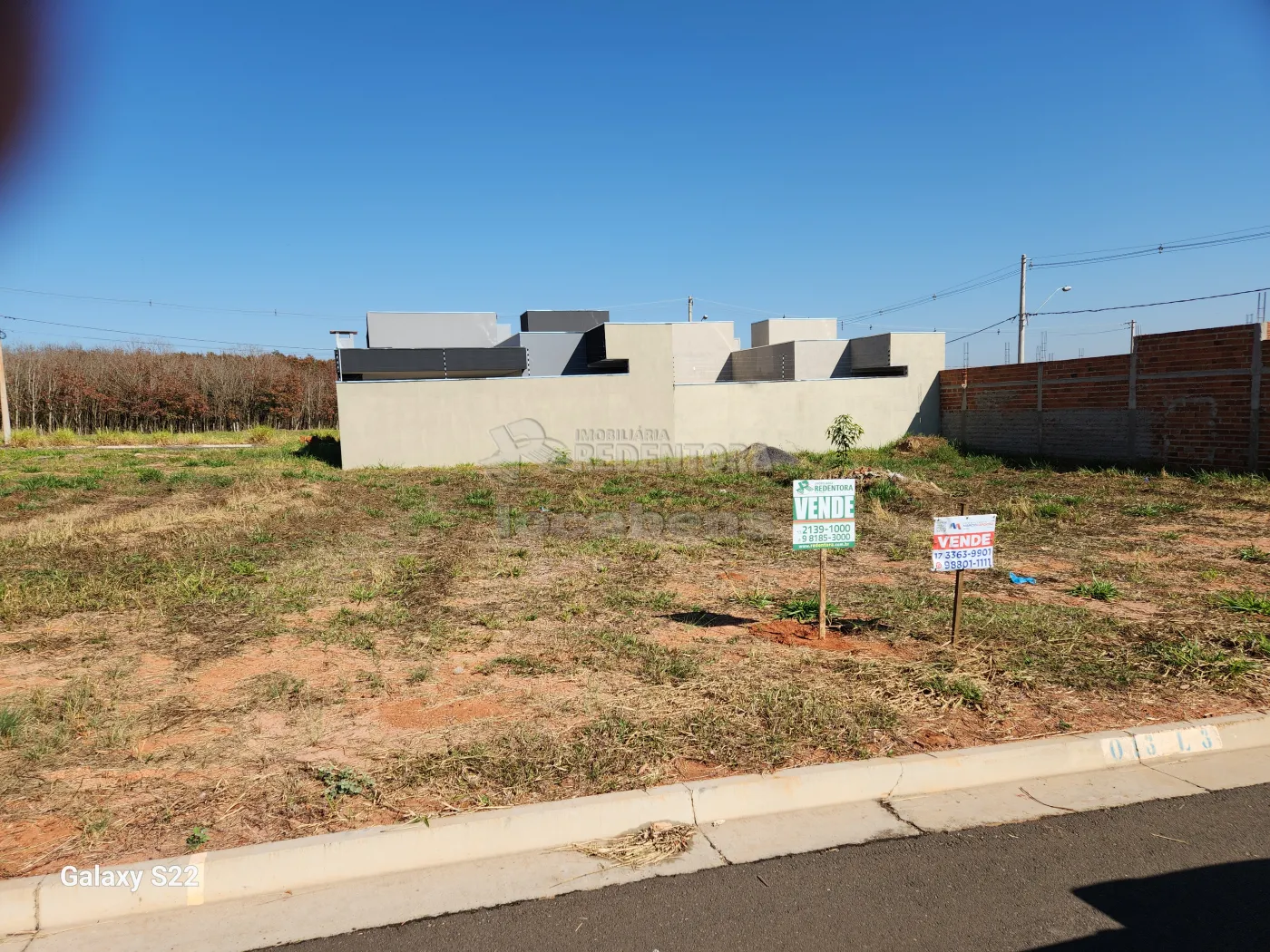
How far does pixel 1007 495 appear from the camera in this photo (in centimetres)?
1479

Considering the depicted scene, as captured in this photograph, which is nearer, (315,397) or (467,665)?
(467,665)

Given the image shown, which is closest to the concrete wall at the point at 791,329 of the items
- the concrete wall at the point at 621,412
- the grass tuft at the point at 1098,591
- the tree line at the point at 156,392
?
the concrete wall at the point at 621,412

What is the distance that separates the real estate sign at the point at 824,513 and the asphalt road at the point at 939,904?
2.84 meters

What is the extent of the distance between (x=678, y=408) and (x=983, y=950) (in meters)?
21.6

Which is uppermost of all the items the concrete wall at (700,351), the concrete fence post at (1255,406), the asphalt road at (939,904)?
the concrete wall at (700,351)

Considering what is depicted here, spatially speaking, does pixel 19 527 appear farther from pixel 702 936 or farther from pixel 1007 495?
pixel 1007 495

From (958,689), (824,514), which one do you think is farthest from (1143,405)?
(958,689)

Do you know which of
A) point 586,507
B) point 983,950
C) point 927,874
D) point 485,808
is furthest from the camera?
point 586,507

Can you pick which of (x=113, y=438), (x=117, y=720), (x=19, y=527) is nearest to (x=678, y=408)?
(x=19, y=527)

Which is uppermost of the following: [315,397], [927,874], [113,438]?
[315,397]

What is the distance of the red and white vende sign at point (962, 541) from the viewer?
5715 mm

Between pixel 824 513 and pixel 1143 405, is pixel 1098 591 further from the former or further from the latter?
pixel 1143 405

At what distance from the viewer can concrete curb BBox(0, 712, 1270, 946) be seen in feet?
10.3

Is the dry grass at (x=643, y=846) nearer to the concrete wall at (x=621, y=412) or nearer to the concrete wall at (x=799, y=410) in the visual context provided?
the concrete wall at (x=621, y=412)
